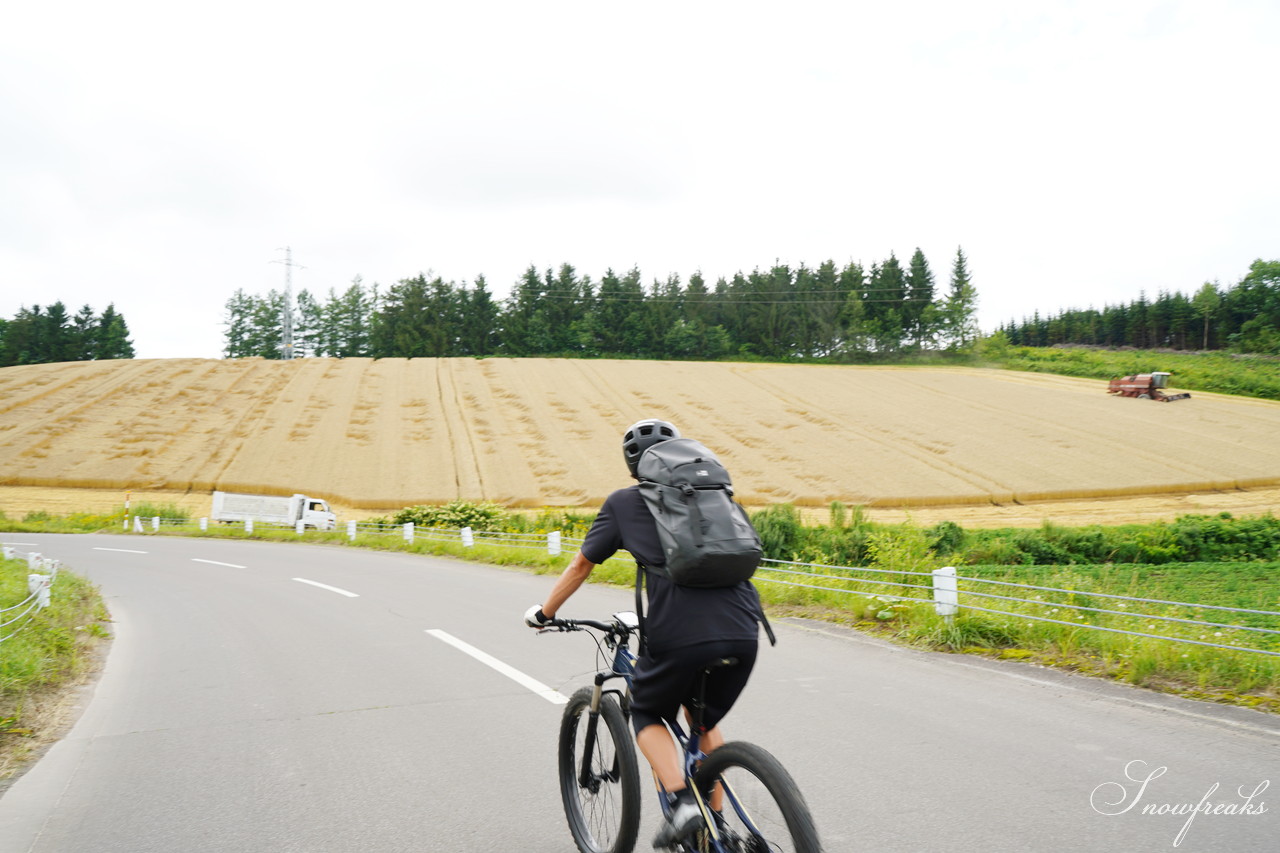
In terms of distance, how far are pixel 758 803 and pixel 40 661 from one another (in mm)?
7415

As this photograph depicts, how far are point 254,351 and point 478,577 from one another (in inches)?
4112

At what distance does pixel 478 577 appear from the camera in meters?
15.9

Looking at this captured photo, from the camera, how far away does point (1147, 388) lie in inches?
2101

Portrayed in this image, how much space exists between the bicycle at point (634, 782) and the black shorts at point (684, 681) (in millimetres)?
43

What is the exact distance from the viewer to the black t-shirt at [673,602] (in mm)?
2621

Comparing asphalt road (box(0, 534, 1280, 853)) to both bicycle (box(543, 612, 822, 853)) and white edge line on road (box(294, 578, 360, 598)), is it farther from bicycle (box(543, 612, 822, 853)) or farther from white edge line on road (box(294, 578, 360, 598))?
white edge line on road (box(294, 578, 360, 598))

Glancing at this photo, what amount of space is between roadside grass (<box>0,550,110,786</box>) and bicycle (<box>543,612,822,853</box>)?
3.74 metres

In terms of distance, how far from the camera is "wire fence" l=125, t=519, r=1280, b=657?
21.3ft

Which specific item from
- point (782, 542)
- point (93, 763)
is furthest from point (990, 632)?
point (782, 542)

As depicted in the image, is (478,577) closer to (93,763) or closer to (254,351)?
(93,763)

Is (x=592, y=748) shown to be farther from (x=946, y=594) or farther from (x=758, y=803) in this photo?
(x=946, y=594)

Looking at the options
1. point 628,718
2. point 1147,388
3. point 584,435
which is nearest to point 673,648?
point 628,718

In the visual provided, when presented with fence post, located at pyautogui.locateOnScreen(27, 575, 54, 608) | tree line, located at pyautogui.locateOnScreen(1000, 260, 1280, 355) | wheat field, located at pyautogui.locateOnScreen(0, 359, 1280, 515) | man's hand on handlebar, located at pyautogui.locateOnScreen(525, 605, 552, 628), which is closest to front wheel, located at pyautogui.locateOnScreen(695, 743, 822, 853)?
man's hand on handlebar, located at pyautogui.locateOnScreen(525, 605, 552, 628)
